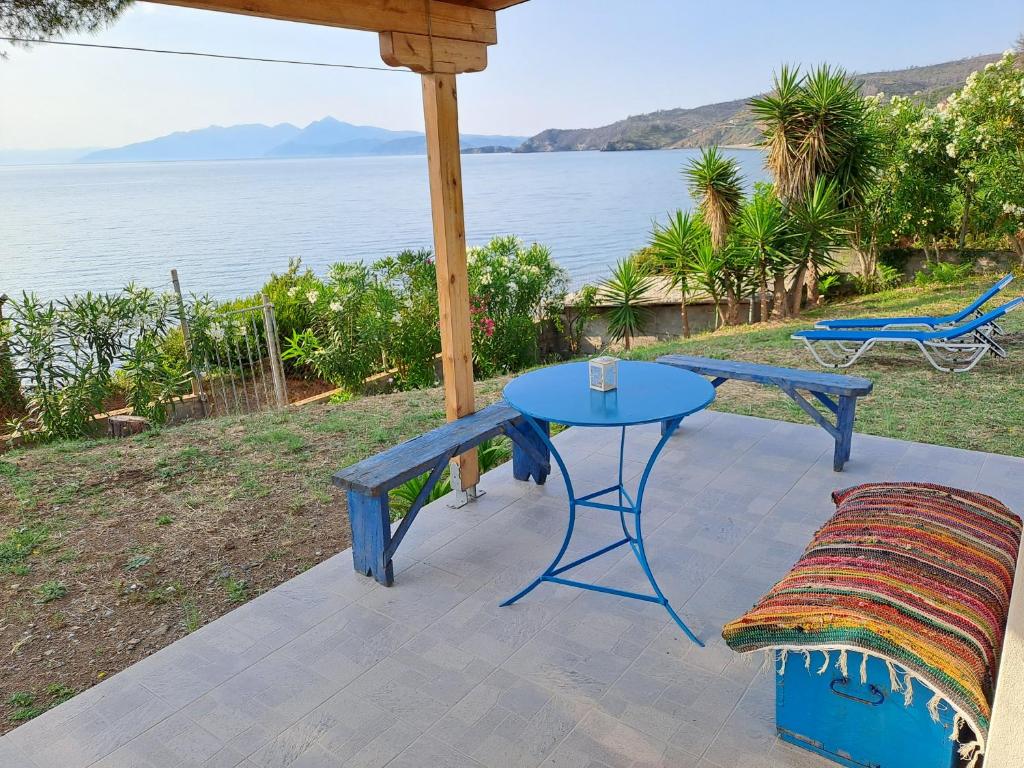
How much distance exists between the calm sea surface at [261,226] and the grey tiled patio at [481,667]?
802 centimetres

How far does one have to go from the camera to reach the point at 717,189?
942 centimetres

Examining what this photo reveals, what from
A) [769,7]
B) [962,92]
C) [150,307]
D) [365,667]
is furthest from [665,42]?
[365,667]

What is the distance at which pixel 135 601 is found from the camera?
2980 mm


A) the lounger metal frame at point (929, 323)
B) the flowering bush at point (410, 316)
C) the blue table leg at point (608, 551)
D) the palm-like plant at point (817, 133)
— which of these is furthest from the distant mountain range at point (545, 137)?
the blue table leg at point (608, 551)

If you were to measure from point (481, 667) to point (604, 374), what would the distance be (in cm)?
115

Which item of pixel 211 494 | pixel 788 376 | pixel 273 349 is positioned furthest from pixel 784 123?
pixel 211 494

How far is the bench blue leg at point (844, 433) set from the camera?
368 centimetres

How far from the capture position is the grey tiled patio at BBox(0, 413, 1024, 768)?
78.7 inches

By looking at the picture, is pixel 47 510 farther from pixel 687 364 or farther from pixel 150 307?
pixel 687 364

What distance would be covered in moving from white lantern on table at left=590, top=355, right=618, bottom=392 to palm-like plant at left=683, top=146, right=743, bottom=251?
7332mm

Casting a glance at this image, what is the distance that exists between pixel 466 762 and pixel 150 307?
16.7 feet

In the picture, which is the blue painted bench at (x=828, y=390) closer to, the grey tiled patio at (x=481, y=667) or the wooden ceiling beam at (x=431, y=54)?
the grey tiled patio at (x=481, y=667)

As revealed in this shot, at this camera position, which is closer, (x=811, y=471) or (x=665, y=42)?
(x=811, y=471)

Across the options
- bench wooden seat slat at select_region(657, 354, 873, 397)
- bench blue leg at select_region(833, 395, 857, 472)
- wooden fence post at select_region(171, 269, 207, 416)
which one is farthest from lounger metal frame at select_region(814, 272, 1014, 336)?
wooden fence post at select_region(171, 269, 207, 416)
